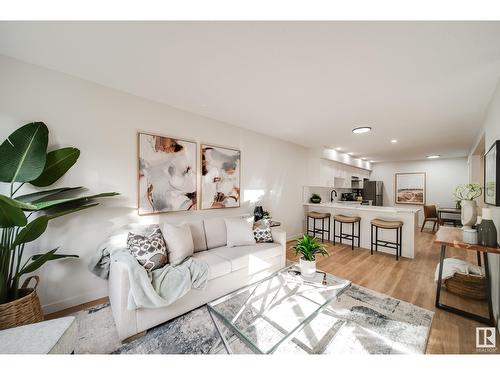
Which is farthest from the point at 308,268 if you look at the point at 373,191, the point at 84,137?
the point at 373,191

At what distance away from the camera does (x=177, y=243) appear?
218cm

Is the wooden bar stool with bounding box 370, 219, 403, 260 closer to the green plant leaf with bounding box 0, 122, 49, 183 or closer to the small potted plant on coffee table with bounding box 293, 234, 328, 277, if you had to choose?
the small potted plant on coffee table with bounding box 293, 234, 328, 277

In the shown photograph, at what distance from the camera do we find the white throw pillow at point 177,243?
7.00 ft

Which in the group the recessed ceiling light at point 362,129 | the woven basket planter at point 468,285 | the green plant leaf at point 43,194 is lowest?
the woven basket planter at point 468,285

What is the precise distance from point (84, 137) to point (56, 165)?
45 cm

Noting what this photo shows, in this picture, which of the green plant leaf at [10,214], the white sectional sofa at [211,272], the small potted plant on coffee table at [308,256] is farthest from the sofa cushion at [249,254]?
the green plant leaf at [10,214]

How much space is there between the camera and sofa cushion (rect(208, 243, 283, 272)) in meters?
2.32

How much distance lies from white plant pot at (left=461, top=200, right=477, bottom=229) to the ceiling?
1.26 metres

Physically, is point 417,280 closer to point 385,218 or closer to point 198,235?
point 385,218

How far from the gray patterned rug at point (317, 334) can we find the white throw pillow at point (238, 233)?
924mm

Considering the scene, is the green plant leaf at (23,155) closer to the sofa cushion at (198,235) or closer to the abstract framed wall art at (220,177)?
the sofa cushion at (198,235)

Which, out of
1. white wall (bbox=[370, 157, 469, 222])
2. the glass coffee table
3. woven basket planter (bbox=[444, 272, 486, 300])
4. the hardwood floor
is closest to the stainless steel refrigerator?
white wall (bbox=[370, 157, 469, 222])
